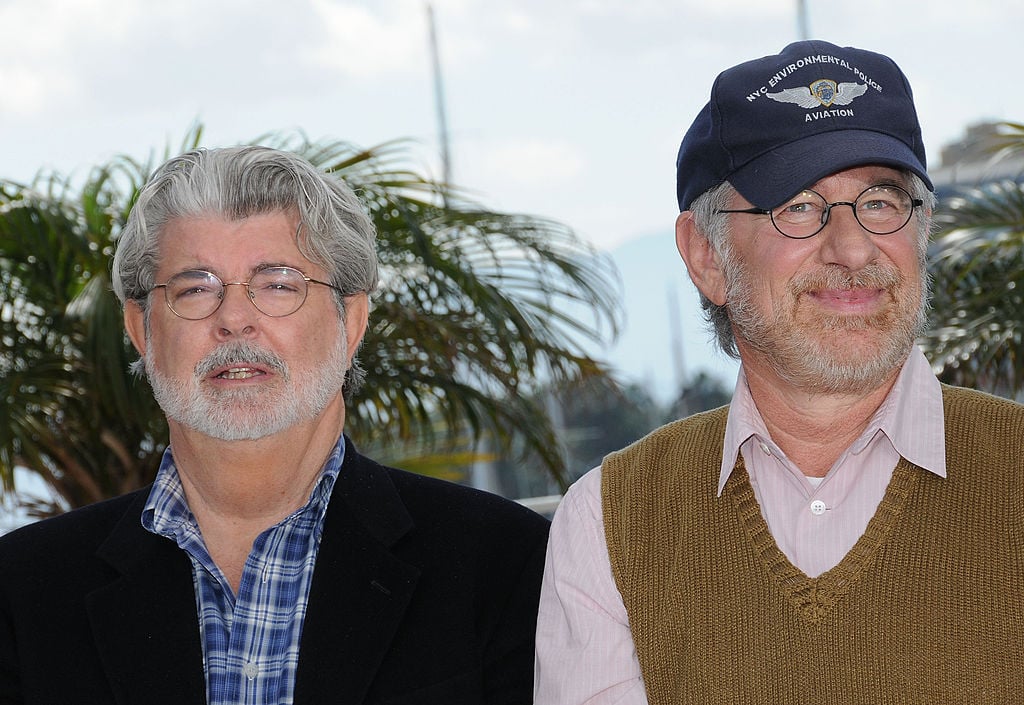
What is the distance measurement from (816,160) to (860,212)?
114 mm

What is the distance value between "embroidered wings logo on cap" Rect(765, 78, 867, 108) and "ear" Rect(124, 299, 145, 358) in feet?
4.05

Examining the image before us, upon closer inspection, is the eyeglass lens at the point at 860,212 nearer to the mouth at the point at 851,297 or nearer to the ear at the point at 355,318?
the mouth at the point at 851,297

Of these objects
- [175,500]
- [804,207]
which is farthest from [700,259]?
[175,500]

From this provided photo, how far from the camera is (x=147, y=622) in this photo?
207cm

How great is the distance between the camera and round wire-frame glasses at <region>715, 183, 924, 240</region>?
183 cm

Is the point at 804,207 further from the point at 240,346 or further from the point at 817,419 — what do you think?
the point at 240,346

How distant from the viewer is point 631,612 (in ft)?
6.03

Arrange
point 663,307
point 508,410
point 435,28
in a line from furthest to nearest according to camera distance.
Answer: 1. point 435,28
2. point 663,307
3. point 508,410

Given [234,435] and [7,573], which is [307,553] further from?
[7,573]

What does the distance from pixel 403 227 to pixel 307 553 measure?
1.60 metres

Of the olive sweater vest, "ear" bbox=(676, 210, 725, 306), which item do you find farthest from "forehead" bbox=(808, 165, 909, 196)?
the olive sweater vest

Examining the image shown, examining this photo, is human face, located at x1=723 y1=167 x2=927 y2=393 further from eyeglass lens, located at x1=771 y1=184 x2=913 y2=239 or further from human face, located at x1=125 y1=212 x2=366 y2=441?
human face, located at x1=125 y1=212 x2=366 y2=441

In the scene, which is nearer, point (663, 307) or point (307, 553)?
point (307, 553)

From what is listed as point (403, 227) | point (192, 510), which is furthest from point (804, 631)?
point (403, 227)
